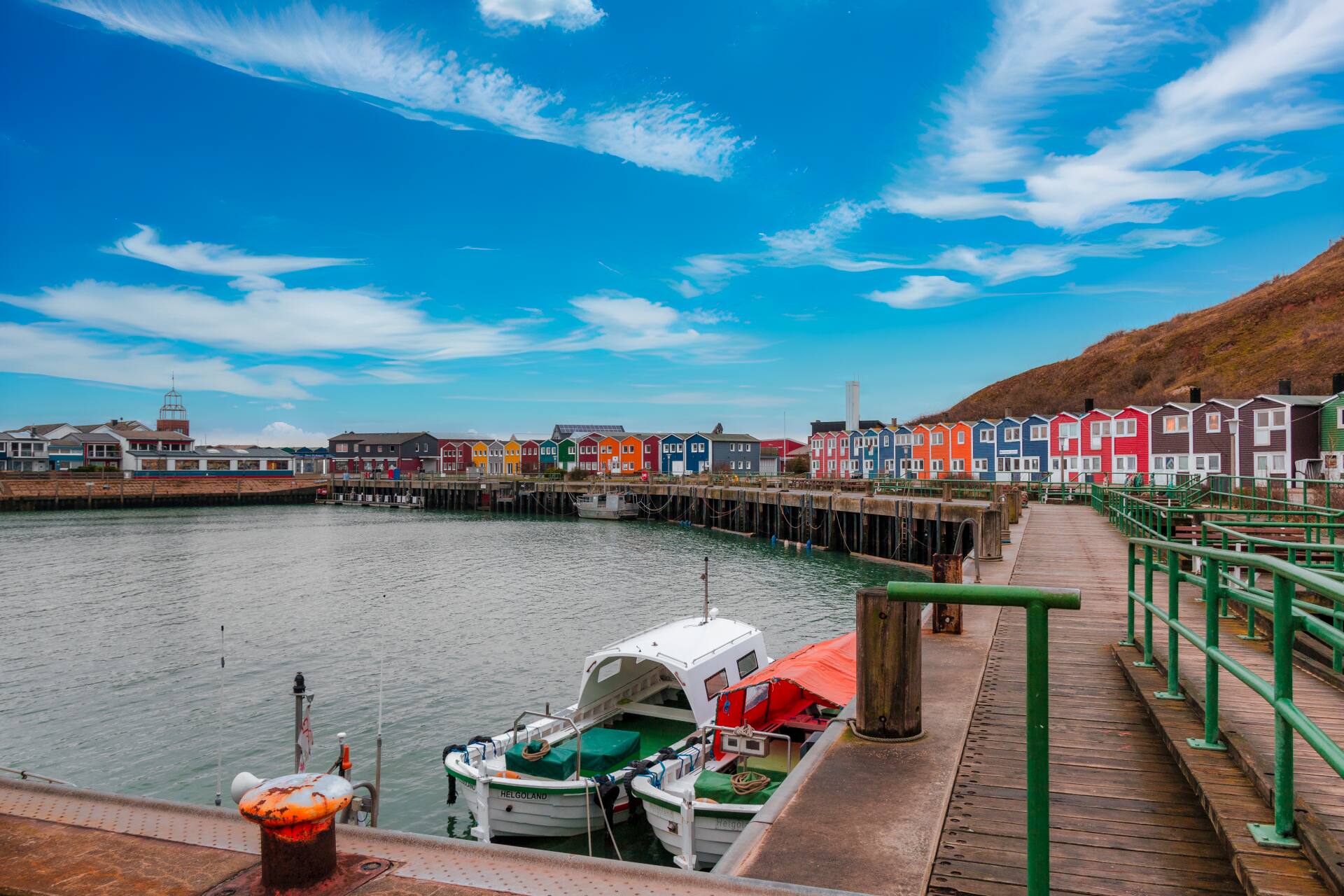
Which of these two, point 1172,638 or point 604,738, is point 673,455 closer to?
point 604,738

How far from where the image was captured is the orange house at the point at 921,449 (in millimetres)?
80938

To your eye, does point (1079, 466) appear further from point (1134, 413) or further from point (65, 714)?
point (65, 714)

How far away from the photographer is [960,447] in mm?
76875

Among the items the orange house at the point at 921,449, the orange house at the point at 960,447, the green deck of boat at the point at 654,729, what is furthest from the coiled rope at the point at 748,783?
the orange house at the point at 921,449

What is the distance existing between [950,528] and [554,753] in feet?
102

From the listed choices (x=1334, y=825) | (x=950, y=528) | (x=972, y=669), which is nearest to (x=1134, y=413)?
(x=950, y=528)

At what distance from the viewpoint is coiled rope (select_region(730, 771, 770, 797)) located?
32.1 feet

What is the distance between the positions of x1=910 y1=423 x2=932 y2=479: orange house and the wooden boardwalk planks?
2915 inches

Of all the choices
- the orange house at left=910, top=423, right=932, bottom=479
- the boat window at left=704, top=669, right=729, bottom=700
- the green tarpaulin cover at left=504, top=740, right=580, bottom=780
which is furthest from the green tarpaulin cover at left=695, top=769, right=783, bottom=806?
the orange house at left=910, top=423, right=932, bottom=479

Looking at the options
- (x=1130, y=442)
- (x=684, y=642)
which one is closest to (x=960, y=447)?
(x=1130, y=442)

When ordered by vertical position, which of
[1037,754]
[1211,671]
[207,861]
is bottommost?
[207,861]

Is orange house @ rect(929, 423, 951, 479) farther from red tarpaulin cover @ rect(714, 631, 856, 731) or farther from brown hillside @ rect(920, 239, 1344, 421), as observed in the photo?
red tarpaulin cover @ rect(714, 631, 856, 731)

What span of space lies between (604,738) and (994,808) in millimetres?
7653

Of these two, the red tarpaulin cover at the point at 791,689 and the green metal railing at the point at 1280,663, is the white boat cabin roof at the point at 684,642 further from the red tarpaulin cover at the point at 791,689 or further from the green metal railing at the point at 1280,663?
the green metal railing at the point at 1280,663
